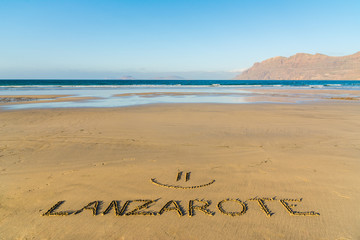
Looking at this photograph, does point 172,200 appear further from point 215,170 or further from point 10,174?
point 10,174

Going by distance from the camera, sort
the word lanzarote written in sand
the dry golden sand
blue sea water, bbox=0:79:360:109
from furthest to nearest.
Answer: blue sea water, bbox=0:79:360:109 → the word lanzarote written in sand → the dry golden sand

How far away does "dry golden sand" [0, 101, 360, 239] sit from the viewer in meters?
2.81

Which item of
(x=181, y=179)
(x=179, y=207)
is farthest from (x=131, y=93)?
(x=179, y=207)

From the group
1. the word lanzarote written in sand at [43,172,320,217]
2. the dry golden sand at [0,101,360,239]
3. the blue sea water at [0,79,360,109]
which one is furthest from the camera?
the blue sea water at [0,79,360,109]

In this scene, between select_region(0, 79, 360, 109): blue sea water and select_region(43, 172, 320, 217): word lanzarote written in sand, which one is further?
select_region(0, 79, 360, 109): blue sea water

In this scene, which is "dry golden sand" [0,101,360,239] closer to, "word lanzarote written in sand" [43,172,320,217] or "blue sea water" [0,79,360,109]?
"word lanzarote written in sand" [43,172,320,217]

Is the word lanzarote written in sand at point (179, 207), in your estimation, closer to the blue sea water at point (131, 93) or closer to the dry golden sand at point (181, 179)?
the dry golden sand at point (181, 179)

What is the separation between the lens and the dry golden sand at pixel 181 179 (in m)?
2.81

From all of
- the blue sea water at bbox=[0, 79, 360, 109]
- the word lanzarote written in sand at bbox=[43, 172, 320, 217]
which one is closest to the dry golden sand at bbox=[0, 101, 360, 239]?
the word lanzarote written in sand at bbox=[43, 172, 320, 217]

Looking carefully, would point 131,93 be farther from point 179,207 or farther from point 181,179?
point 179,207

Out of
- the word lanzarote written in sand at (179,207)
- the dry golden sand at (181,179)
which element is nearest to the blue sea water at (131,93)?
the dry golden sand at (181,179)

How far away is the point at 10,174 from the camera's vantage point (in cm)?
429

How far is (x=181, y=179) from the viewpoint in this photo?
161 inches

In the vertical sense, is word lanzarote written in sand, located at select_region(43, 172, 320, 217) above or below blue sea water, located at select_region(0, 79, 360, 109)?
below
